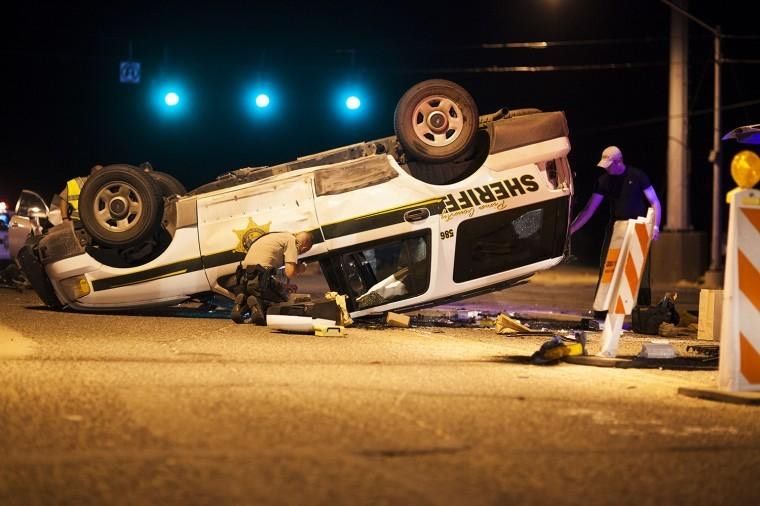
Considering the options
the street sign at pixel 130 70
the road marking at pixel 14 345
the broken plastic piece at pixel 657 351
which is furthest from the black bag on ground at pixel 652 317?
the street sign at pixel 130 70

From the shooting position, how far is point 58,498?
15.6 feet

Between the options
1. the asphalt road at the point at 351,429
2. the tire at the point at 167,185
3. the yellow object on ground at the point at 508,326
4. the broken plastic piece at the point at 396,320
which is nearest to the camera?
the asphalt road at the point at 351,429

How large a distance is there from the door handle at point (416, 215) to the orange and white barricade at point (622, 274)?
8.54 ft

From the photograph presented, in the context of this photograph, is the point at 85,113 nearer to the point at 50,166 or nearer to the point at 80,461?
the point at 50,166

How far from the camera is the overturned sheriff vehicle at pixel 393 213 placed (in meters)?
11.5

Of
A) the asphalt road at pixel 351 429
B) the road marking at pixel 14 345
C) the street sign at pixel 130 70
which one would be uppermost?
the street sign at pixel 130 70

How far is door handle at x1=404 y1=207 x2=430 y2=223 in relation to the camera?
11.5m

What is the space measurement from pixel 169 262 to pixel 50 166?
142ft

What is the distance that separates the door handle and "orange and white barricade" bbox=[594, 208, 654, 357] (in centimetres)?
260

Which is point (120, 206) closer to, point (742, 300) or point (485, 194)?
point (485, 194)

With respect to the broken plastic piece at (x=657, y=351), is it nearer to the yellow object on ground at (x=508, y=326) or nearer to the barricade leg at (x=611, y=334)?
the barricade leg at (x=611, y=334)

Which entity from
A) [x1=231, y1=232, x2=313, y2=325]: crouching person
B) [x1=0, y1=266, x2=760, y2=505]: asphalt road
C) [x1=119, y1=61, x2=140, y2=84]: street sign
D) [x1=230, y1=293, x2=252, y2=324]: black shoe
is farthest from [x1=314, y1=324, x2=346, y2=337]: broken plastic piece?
[x1=119, y1=61, x2=140, y2=84]: street sign

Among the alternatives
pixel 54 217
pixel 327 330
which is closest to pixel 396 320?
pixel 327 330

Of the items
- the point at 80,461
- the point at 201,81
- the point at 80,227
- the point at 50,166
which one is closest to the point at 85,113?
the point at 50,166
